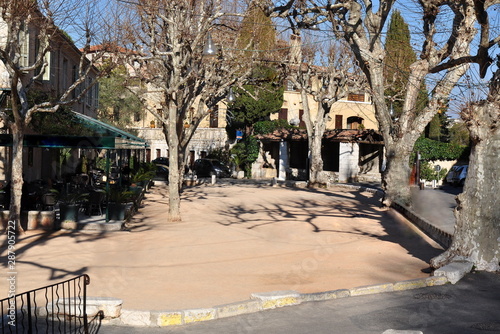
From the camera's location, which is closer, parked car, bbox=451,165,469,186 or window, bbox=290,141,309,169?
parked car, bbox=451,165,469,186

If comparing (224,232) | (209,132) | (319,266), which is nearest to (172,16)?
(224,232)

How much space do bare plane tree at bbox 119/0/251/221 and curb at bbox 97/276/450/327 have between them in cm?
936

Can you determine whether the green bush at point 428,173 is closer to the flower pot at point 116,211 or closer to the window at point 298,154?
the window at point 298,154

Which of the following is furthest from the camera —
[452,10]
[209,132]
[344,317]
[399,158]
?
[209,132]

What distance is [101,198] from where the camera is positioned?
1862 cm

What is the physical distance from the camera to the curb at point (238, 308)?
8141 millimetres

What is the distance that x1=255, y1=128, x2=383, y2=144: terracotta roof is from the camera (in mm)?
41969

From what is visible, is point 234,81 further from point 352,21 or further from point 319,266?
point 319,266

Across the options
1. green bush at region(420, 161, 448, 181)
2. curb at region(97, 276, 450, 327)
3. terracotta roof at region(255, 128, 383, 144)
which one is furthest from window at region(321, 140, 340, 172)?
curb at region(97, 276, 450, 327)

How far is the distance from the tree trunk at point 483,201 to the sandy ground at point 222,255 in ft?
3.39

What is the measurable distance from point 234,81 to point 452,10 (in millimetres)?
14348

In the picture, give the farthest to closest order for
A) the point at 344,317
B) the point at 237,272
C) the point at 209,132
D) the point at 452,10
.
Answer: the point at 209,132 → the point at 452,10 → the point at 237,272 → the point at 344,317

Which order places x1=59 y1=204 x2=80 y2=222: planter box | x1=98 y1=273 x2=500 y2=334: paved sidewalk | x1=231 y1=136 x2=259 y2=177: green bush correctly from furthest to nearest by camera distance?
x1=231 y1=136 x2=259 y2=177: green bush, x1=59 y1=204 x2=80 y2=222: planter box, x1=98 y1=273 x2=500 y2=334: paved sidewalk

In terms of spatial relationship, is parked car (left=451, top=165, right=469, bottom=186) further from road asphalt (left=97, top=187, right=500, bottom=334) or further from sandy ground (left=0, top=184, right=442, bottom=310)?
road asphalt (left=97, top=187, right=500, bottom=334)
